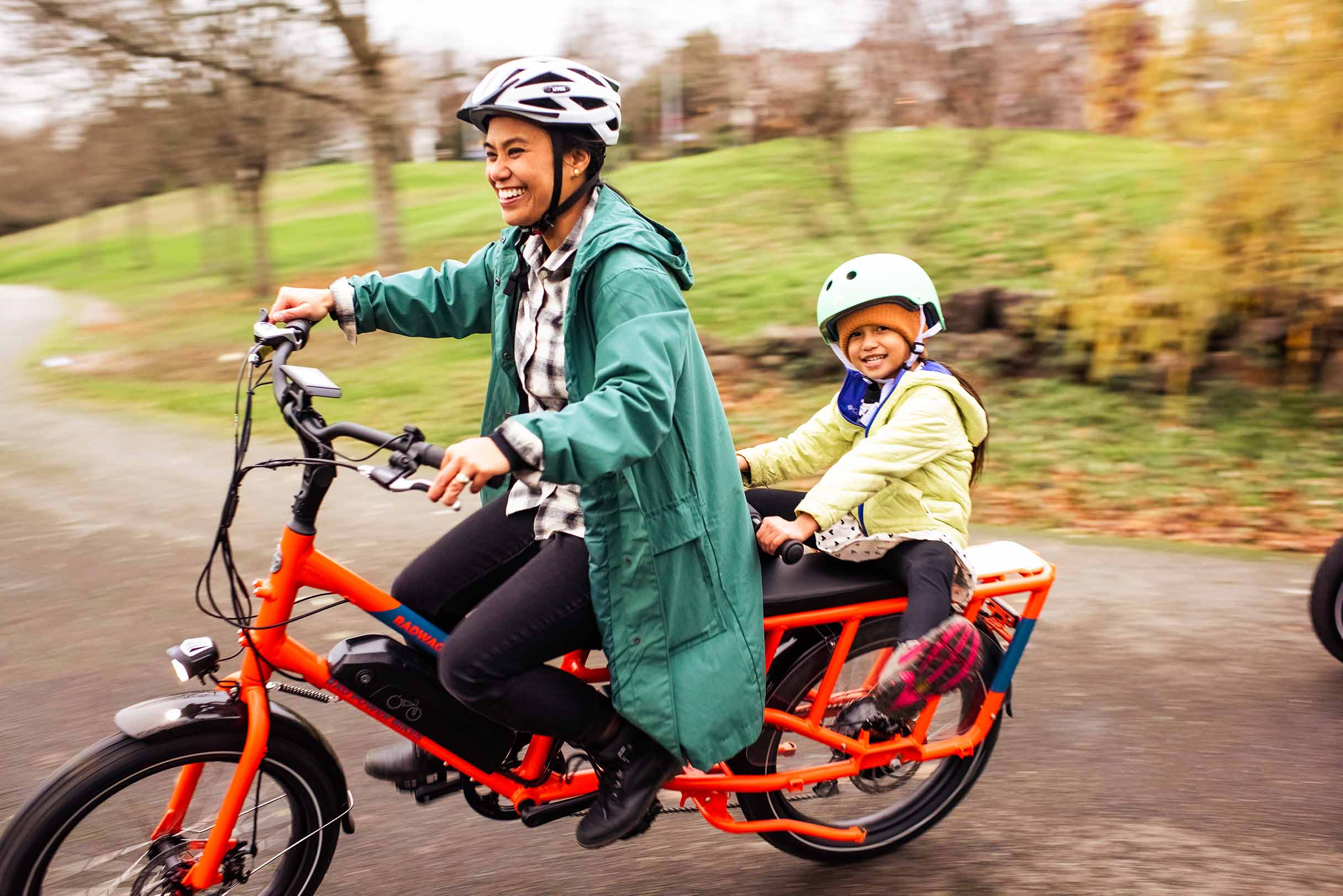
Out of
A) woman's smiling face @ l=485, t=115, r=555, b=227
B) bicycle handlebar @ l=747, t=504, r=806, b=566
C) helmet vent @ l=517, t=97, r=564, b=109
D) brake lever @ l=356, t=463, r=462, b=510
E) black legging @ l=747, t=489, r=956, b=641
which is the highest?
helmet vent @ l=517, t=97, r=564, b=109

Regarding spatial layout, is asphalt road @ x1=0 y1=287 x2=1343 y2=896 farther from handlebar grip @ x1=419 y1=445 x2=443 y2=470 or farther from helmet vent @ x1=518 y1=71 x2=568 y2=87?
helmet vent @ x1=518 y1=71 x2=568 y2=87

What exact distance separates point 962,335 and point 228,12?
7894 mm

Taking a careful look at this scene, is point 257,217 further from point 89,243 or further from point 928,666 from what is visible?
point 928,666

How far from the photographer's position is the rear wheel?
302 cm

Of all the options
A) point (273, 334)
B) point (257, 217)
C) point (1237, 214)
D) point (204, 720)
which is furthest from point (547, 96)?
point (257, 217)

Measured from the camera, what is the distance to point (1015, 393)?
8.52 m

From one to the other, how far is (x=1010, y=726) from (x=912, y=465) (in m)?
1.52

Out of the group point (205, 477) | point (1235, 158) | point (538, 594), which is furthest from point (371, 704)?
point (1235, 158)

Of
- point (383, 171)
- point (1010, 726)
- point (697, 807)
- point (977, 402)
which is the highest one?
point (977, 402)

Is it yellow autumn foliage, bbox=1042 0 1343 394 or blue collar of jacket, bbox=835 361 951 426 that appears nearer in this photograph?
blue collar of jacket, bbox=835 361 951 426

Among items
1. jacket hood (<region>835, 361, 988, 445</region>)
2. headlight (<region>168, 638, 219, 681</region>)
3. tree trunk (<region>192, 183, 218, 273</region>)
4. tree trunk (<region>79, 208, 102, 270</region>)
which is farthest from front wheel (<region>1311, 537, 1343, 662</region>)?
tree trunk (<region>79, 208, 102, 270</region>)

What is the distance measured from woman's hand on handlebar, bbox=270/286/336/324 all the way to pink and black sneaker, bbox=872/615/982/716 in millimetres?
1649

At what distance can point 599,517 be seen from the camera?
2.55m

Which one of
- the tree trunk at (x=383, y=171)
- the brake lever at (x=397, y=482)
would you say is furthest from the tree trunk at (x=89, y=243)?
the brake lever at (x=397, y=482)
